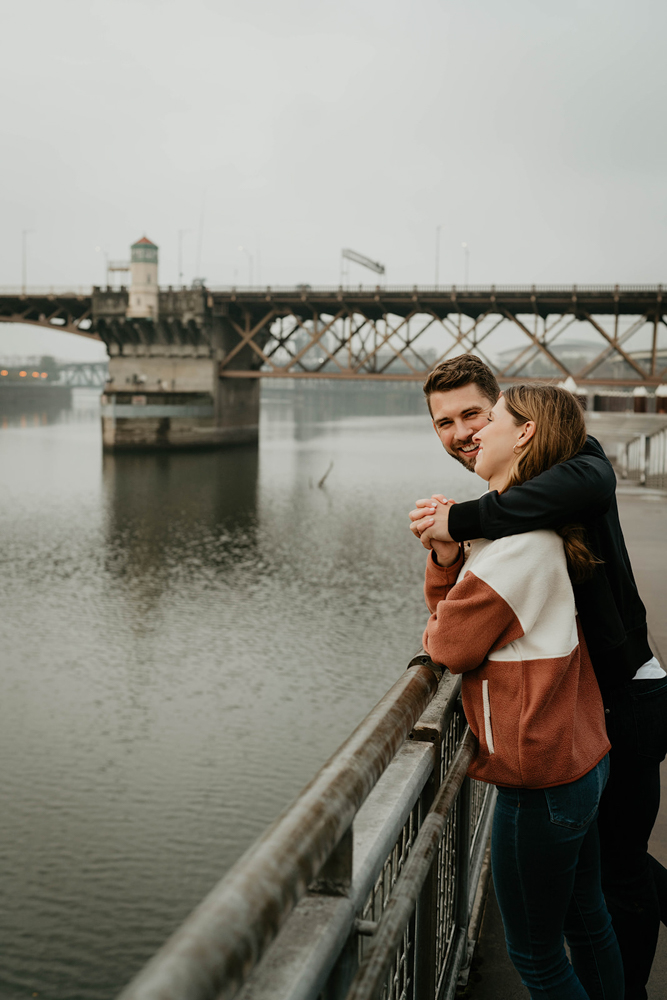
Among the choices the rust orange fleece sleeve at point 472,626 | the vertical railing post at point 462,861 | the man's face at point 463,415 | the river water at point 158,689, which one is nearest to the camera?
the rust orange fleece sleeve at point 472,626

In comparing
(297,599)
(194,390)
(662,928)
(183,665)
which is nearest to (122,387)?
(194,390)

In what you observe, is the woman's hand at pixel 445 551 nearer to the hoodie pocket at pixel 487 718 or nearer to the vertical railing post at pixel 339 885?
the hoodie pocket at pixel 487 718

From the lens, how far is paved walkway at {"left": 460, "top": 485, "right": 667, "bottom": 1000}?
2.83 meters

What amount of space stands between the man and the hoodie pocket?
0.34 meters

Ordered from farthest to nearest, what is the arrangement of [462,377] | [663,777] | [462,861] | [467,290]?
1. [467,290]
2. [663,777]
3. [462,377]
4. [462,861]

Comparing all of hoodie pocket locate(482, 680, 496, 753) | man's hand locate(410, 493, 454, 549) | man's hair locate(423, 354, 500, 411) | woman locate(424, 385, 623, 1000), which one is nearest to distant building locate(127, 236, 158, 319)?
A: man's hair locate(423, 354, 500, 411)

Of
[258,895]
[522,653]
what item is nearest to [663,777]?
[522,653]

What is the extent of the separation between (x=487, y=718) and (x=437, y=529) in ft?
1.71

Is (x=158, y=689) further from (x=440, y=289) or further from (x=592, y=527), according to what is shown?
(x=440, y=289)

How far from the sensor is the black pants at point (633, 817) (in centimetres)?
241

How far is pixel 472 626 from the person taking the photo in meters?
2.04

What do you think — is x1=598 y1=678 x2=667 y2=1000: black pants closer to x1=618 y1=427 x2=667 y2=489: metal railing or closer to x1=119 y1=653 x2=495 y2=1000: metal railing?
x1=119 y1=653 x2=495 y2=1000: metal railing

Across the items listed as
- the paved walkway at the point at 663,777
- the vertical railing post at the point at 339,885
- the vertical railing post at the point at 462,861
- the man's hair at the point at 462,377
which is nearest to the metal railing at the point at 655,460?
the paved walkway at the point at 663,777

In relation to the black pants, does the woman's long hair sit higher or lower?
higher
